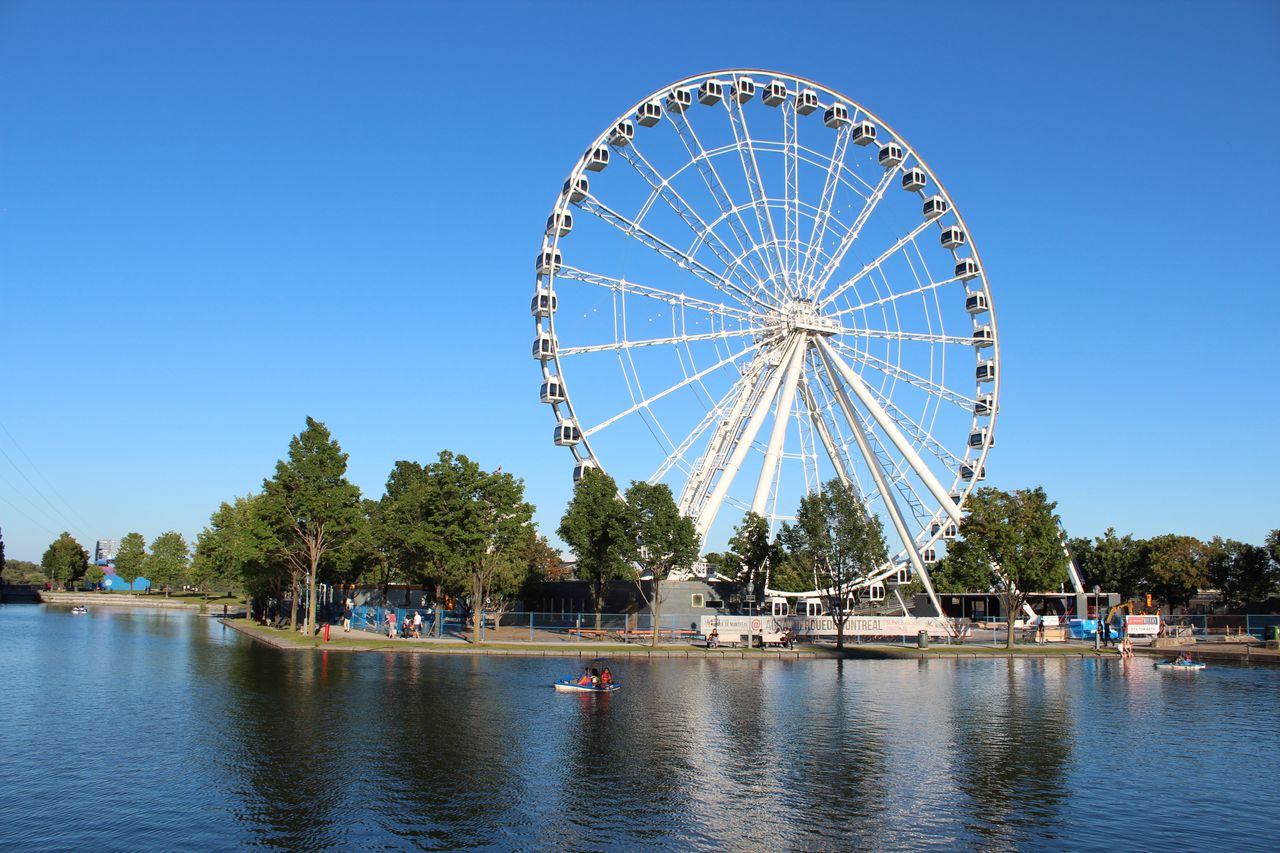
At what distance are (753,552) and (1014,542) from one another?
66.2ft

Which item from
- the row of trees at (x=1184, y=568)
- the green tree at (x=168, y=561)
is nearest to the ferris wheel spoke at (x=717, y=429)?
the row of trees at (x=1184, y=568)

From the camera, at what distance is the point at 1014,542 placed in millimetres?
69375

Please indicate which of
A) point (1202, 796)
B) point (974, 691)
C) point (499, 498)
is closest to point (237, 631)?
point (499, 498)

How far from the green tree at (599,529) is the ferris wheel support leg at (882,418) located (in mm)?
16802

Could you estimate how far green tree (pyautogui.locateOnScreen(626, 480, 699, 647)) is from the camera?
65812 millimetres

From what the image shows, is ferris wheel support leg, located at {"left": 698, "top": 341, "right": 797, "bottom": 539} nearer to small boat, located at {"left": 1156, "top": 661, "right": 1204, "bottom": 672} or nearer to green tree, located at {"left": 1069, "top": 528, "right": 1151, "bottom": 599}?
small boat, located at {"left": 1156, "top": 661, "right": 1204, "bottom": 672}

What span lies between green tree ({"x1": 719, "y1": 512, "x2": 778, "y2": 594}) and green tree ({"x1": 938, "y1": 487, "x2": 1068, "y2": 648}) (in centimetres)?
1432

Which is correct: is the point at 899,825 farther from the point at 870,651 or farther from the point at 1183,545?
the point at 1183,545

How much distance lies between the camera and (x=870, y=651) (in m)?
65.6

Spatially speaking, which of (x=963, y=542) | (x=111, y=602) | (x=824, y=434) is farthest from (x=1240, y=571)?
(x=111, y=602)

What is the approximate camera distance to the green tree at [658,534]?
65812 millimetres

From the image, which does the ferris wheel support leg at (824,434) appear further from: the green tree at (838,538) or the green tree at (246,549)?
the green tree at (246,549)

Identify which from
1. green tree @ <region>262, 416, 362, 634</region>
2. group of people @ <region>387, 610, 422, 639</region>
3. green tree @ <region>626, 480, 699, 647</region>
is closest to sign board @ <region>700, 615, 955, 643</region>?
green tree @ <region>626, 480, 699, 647</region>

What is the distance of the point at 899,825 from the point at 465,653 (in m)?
39.6
